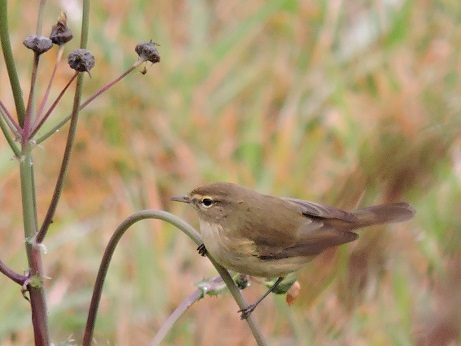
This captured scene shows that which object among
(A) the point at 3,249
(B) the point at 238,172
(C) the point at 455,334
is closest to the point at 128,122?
(B) the point at 238,172

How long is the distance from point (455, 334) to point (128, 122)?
14.1 feet

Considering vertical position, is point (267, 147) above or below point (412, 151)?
above

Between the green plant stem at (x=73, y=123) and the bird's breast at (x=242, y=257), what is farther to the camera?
the bird's breast at (x=242, y=257)

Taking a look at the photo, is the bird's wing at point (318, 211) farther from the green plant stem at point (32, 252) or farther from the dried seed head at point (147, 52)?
the green plant stem at point (32, 252)

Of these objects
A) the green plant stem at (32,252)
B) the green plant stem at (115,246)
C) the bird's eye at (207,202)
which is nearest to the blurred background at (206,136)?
the bird's eye at (207,202)

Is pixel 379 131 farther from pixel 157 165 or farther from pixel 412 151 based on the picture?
pixel 157 165

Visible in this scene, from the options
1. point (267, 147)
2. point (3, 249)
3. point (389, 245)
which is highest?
point (267, 147)

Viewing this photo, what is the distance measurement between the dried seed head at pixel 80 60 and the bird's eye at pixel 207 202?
1.03m

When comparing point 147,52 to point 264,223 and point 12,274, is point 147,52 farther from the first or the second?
point 264,223

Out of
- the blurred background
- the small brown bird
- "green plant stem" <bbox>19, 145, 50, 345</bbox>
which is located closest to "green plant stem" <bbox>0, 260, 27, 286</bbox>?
"green plant stem" <bbox>19, 145, 50, 345</bbox>

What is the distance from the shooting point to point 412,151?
3.67ft

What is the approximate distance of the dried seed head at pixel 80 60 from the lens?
64.7 inches

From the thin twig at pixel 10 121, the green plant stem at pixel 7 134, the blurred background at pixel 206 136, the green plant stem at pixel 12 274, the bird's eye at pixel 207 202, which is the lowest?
the green plant stem at pixel 12 274

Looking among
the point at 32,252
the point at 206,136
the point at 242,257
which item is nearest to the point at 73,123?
the point at 32,252
